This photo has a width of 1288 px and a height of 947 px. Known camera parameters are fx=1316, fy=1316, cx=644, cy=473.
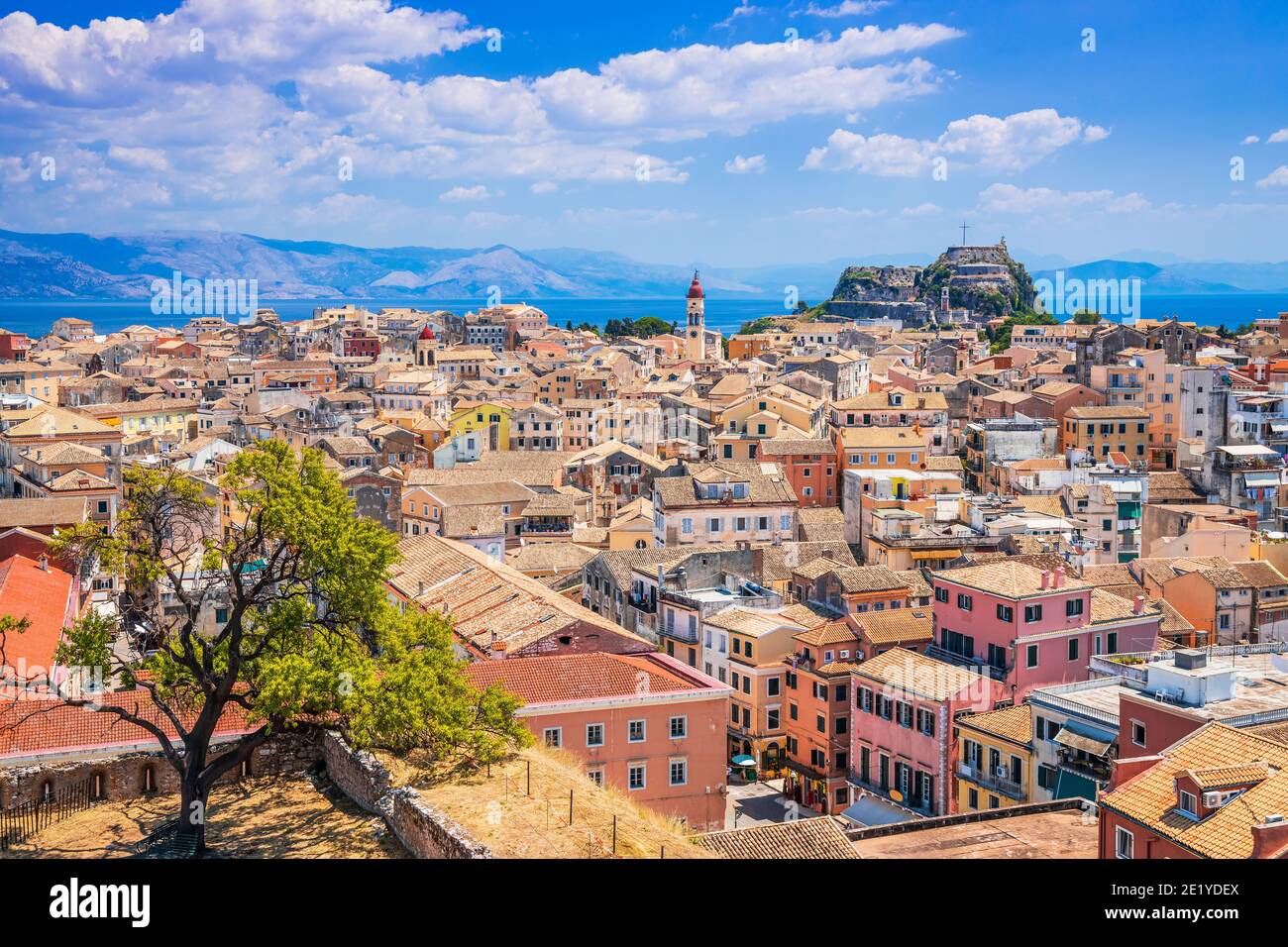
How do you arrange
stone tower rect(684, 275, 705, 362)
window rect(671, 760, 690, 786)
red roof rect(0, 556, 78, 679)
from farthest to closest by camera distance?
stone tower rect(684, 275, 705, 362) < red roof rect(0, 556, 78, 679) < window rect(671, 760, 690, 786)

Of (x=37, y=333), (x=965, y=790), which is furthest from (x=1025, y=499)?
(x=37, y=333)

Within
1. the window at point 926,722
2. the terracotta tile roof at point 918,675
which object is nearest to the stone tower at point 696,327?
the terracotta tile roof at point 918,675

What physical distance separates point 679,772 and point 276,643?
24.8ft

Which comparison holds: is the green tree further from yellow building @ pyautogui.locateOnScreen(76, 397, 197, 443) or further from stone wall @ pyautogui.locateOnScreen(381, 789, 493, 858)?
yellow building @ pyautogui.locateOnScreen(76, 397, 197, 443)

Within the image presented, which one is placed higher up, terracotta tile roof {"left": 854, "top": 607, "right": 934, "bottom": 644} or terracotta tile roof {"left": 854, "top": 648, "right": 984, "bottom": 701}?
terracotta tile roof {"left": 854, "top": 607, "right": 934, "bottom": 644}

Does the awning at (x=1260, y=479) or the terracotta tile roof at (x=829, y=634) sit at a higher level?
the awning at (x=1260, y=479)

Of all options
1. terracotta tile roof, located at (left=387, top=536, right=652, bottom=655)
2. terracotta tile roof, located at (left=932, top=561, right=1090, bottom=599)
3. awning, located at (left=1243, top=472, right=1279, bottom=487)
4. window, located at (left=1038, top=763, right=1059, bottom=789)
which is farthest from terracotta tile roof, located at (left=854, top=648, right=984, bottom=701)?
awning, located at (left=1243, top=472, right=1279, bottom=487)

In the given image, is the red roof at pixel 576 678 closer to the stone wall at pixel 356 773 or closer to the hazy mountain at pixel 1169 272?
the stone wall at pixel 356 773

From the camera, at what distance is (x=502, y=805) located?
12.5 meters

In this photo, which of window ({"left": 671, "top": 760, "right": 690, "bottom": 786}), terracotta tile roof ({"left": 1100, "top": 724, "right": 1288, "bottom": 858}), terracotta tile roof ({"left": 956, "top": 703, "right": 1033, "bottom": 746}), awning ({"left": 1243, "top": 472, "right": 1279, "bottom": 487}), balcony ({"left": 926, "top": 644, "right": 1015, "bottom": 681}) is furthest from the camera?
awning ({"left": 1243, "top": 472, "right": 1279, "bottom": 487})

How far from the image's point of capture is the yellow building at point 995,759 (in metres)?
20.4

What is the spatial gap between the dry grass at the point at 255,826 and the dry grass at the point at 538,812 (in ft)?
2.26

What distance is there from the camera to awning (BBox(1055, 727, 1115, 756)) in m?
18.8

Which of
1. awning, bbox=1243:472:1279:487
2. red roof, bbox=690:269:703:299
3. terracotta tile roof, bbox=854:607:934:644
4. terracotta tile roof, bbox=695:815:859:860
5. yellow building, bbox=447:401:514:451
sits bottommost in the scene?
terracotta tile roof, bbox=854:607:934:644
